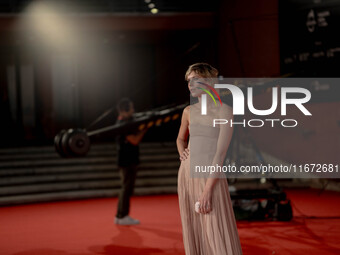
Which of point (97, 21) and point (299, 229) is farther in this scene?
point (97, 21)

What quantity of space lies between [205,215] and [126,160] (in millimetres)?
3761

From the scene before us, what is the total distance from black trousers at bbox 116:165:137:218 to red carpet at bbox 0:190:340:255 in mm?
252

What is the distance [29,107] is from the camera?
1451cm

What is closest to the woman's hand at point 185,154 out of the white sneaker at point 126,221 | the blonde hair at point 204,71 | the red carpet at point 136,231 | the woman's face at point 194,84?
the woman's face at point 194,84

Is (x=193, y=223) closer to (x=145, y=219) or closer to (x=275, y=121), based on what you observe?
(x=145, y=219)

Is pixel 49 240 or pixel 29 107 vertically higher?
pixel 29 107

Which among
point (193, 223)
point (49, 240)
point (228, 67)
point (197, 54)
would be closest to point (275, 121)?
point (228, 67)

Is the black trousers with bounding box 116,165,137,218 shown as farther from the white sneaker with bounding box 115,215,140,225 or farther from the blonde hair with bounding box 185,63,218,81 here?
the blonde hair with bounding box 185,63,218,81

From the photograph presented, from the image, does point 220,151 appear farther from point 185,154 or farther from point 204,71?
point 204,71

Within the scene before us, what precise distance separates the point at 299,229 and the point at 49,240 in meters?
3.08

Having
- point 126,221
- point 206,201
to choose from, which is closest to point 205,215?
→ point 206,201

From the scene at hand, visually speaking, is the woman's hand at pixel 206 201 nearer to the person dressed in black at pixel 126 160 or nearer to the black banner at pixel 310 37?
the person dressed in black at pixel 126 160

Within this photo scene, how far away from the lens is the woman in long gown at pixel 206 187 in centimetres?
272

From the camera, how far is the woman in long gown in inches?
107
